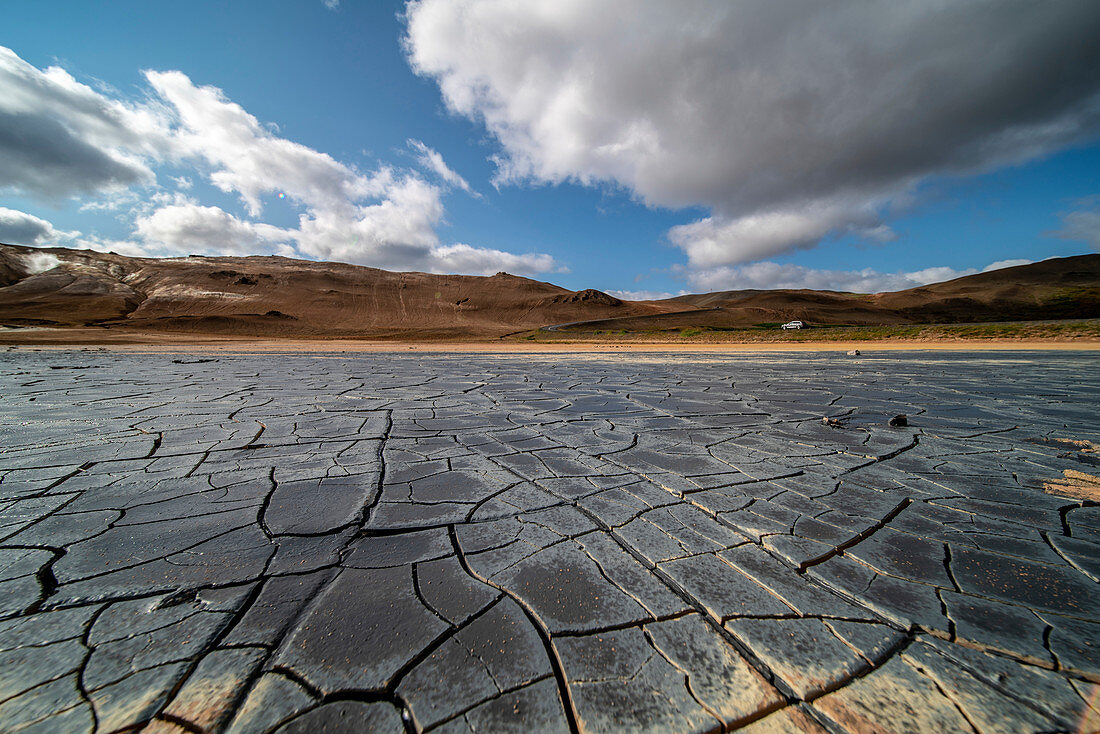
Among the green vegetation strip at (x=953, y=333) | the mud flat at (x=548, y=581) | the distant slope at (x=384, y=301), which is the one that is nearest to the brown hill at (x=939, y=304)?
the distant slope at (x=384, y=301)

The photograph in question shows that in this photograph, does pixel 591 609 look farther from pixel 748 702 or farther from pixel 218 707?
pixel 218 707

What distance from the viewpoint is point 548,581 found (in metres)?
1.45

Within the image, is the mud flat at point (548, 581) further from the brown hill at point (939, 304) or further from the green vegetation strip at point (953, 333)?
the brown hill at point (939, 304)

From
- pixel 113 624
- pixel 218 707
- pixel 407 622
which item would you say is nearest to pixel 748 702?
pixel 407 622

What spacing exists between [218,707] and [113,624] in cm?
59

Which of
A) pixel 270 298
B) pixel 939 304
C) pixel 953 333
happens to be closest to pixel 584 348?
pixel 953 333

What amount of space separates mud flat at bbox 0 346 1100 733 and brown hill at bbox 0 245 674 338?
106ft

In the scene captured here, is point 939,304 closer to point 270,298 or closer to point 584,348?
point 584,348

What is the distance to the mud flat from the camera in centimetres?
99

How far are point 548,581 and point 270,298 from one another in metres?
53.4

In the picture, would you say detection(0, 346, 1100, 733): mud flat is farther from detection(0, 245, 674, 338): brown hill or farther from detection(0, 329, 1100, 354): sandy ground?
detection(0, 245, 674, 338): brown hill

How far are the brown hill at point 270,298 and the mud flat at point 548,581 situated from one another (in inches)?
1273

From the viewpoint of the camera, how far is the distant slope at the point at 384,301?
115ft

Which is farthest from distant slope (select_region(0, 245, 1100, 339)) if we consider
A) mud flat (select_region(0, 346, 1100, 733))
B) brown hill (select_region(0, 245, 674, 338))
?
mud flat (select_region(0, 346, 1100, 733))
